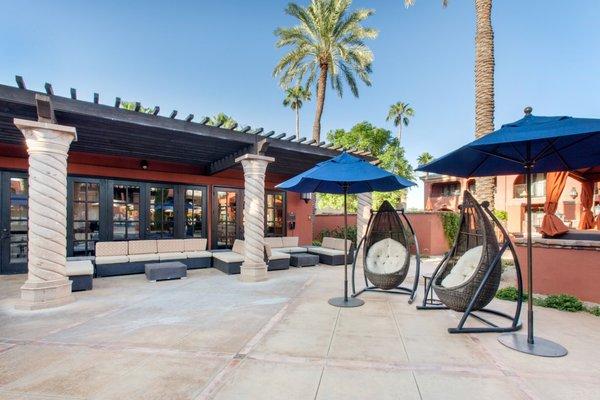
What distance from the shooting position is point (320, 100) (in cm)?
1598

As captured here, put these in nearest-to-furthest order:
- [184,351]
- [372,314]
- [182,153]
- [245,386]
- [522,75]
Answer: [245,386]
[184,351]
[372,314]
[182,153]
[522,75]

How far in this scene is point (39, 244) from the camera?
5.15m

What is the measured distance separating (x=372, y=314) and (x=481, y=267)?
1.75 m

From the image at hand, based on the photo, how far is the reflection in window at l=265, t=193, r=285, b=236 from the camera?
12016mm

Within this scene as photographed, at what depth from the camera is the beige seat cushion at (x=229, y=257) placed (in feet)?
26.5

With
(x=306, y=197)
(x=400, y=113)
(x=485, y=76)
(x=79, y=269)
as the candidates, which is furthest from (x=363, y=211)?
(x=400, y=113)

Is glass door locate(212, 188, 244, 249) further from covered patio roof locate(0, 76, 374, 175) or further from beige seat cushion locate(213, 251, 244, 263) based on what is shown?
beige seat cushion locate(213, 251, 244, 263)

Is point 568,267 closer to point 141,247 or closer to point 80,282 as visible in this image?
point 80,282

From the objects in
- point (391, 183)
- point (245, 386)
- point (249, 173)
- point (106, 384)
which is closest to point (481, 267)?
point (391, 183)

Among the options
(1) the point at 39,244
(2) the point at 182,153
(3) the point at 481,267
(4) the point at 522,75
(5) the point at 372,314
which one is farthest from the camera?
(4) the point at 522,75

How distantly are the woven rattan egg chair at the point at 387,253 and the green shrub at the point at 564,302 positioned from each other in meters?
2.24

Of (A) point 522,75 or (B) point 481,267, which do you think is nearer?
(B) point 481,267

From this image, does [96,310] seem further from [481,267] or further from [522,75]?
[522,75]

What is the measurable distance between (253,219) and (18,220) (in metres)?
6.01
